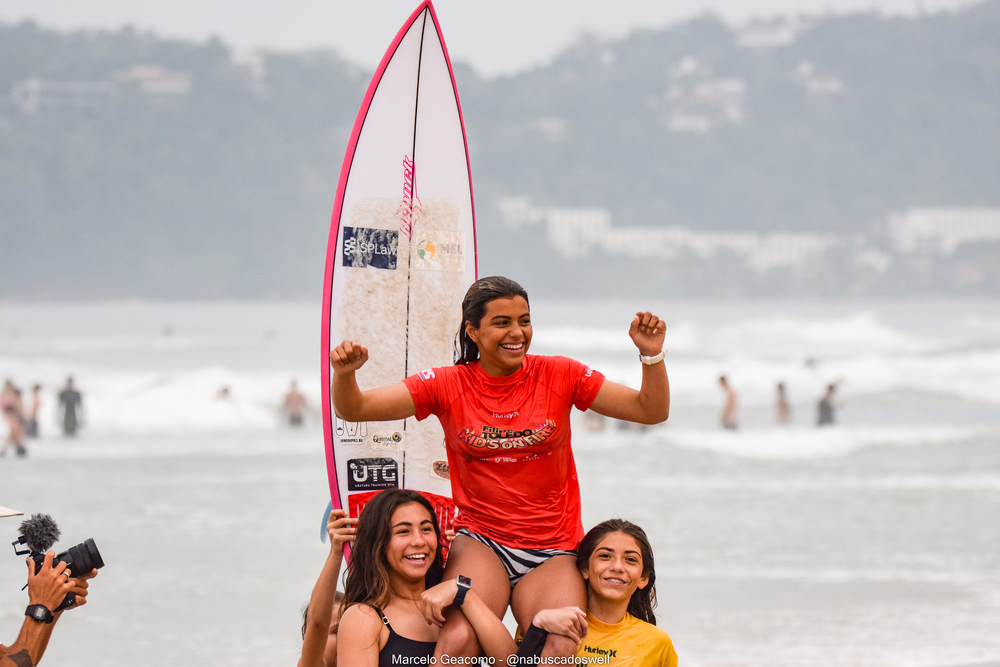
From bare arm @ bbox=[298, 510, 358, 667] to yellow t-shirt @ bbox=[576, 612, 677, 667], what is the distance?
616 millimetres

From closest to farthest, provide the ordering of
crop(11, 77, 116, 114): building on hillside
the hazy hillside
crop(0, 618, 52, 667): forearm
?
crop(0, 618, 52, 667): forearm → the hazy hillside → crop(11, 77, 116, 114): building on hillside

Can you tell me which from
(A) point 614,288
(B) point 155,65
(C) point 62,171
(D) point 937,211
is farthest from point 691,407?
(B) point 155,65

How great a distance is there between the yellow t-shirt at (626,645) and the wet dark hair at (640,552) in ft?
0.25

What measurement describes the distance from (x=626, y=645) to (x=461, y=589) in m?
0.44

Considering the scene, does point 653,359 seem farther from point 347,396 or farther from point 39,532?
point 39,532

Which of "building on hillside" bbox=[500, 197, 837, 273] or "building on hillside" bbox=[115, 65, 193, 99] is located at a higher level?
"building on hillside" bbox=[115, 65, 193, 99]

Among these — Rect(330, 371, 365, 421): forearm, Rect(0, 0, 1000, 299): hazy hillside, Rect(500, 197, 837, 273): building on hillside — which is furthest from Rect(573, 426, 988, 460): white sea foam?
Rect(500, 197, 837, 273): building on hillside

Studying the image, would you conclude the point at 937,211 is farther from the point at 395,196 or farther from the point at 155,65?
the point at 395,196

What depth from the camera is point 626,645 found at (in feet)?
7.85

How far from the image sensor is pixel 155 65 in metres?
78.4

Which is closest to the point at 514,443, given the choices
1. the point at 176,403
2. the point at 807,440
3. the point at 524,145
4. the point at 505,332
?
the point at 505,332

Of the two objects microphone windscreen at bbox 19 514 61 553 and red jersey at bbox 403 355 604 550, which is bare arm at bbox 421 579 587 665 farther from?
microphone windscreen at bbox 19 514 61 553

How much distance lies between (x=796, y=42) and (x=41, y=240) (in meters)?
63.3

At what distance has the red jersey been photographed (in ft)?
8.20
